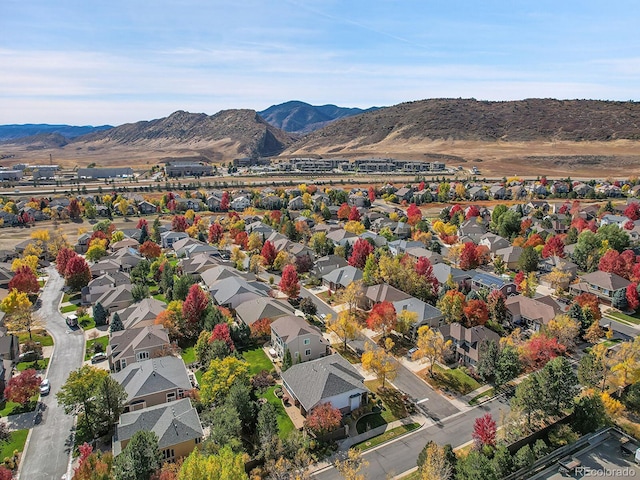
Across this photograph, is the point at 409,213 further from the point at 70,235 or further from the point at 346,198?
the point at 70,235

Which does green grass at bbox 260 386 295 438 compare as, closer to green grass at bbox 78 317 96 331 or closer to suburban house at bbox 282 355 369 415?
suburban house at bbox 282 355 369 415

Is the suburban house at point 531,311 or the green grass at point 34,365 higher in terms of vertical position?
the suburban house at point 531,311

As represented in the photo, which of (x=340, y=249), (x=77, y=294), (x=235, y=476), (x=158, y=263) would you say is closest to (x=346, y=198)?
(x=340, y=249)

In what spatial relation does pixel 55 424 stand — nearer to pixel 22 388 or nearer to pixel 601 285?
pixel 22 388

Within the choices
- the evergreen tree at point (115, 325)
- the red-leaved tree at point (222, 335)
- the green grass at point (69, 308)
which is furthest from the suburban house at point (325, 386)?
the green grass at point (69, 308)

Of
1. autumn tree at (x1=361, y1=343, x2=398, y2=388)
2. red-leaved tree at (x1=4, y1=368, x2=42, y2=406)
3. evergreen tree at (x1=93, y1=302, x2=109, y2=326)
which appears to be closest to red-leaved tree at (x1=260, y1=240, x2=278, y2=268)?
evergreen tree at (x1=93, y1=302, x2=109, y2=326)

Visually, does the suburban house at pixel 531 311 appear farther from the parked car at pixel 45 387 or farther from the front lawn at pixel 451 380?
the parked car at pixel 45 387
